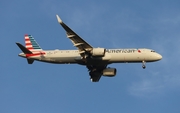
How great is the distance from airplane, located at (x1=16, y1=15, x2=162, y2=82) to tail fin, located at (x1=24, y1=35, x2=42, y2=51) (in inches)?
87.1


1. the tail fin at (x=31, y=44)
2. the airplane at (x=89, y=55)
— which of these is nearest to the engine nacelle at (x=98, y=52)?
the airplane at (x=89, y=55)

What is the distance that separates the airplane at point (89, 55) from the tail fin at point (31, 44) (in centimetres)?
221

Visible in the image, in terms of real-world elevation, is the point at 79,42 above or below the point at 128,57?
above

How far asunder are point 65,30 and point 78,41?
3.72 m

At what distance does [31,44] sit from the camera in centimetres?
8800

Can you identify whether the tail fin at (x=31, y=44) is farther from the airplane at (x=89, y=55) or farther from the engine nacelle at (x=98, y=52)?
the engine nacelle at (x=98, y=52)

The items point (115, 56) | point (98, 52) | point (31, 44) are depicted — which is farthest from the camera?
A: point (31, 44)

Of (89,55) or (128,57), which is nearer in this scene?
(128,57)

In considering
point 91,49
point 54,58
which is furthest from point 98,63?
point 54,58

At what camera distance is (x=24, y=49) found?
8256 cm

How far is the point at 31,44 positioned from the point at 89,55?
614 inches

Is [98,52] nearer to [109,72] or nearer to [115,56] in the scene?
[115,56]

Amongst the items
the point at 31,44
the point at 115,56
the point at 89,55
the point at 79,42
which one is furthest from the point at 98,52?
the point at 31,44

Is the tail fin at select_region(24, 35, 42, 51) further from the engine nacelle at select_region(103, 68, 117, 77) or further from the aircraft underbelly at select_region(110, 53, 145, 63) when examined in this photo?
the aircraft underbelly at select_region(110, 53, 145, 63)
